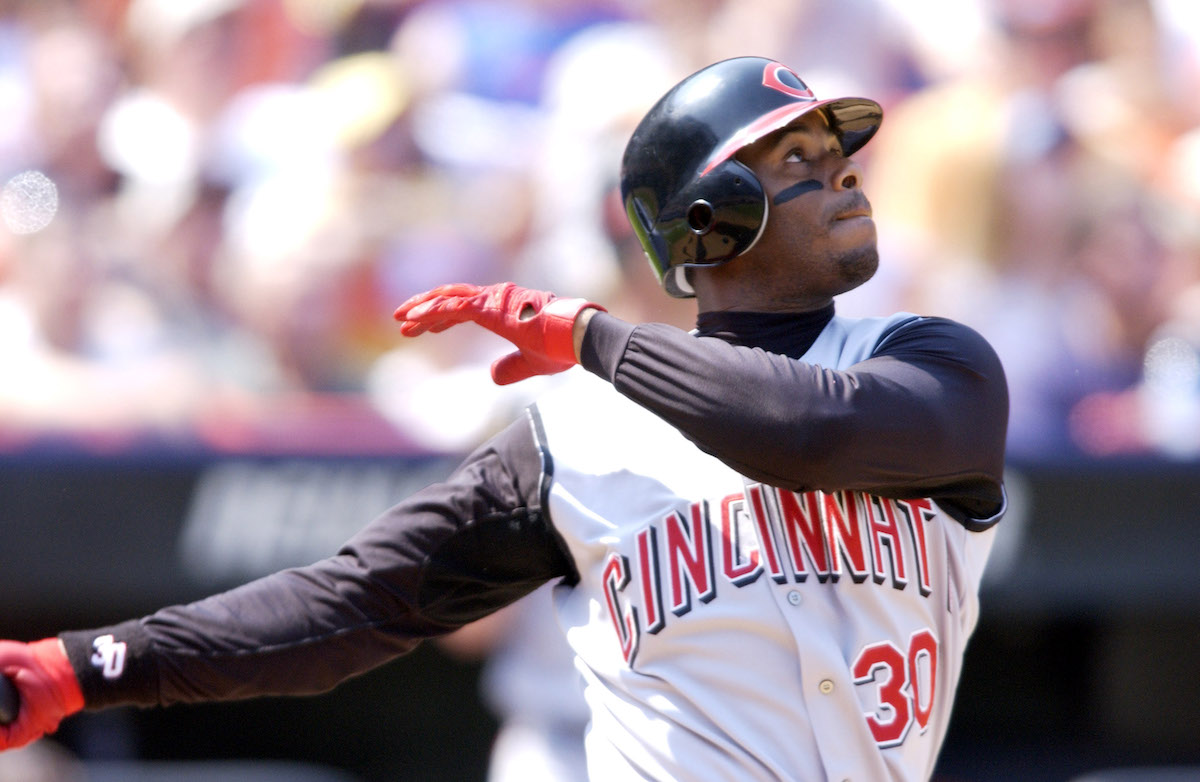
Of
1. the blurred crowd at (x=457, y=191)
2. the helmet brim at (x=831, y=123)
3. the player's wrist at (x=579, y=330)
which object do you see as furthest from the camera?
the blurred crowd at (x=457, y=191)

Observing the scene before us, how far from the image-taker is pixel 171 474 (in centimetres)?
442

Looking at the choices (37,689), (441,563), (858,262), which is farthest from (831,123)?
(37,689)

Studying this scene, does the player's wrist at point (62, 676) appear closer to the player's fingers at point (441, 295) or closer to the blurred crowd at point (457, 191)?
the player's fingers at point (441, 295)

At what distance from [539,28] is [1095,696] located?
3.31m

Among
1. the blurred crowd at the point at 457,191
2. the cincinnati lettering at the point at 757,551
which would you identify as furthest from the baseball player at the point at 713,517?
the blurred crowd at the point at 457,191

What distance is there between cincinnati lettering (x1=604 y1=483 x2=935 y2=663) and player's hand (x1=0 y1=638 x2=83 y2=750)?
818 millimetres

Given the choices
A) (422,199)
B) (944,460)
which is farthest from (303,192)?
(944,460)

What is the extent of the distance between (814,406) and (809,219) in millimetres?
376

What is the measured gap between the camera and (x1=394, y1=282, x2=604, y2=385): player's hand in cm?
183

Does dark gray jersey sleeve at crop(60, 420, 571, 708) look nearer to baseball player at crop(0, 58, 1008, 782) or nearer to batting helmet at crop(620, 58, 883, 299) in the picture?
baseball player at crop(0, 58, 1008, 782)

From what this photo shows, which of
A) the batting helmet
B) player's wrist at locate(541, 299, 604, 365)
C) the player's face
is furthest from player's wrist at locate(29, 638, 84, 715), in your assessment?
the player's face

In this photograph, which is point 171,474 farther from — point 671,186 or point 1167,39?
point 1167,39

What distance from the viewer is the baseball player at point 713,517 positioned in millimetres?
1766

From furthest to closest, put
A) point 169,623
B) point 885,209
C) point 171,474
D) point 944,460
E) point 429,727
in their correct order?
point 429,727, point 885,209, point 171,474, point 169,623, point 944,460
